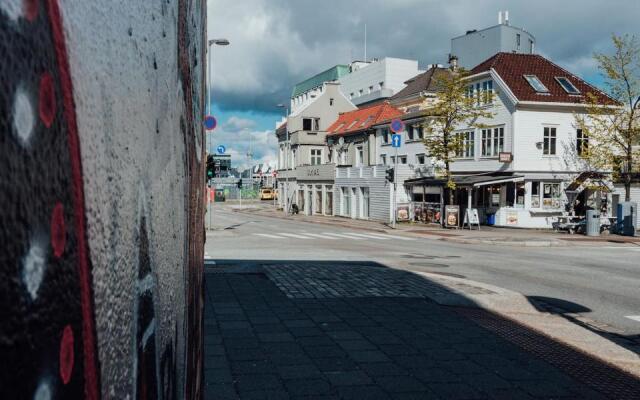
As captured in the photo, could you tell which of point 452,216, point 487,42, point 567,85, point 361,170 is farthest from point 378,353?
point 487,42

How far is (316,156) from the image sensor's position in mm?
54719

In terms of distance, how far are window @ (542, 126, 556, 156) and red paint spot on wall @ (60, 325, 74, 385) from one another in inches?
1362

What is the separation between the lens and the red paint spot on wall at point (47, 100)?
1.69 feet

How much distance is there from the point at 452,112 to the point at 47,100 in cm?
3408

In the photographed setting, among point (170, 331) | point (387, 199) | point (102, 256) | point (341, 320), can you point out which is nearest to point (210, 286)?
point (341, 320)

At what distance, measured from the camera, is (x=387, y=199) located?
38375 millimetres

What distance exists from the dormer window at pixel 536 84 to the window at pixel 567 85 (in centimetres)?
140

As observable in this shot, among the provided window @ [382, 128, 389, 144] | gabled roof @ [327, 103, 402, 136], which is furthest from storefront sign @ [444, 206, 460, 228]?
gabled roof @ [327, 103, 402, 136]

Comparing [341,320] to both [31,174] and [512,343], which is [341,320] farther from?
[31,174]

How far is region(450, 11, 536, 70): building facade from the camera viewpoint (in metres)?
65.8

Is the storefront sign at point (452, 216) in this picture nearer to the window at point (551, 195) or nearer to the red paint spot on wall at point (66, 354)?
the window at point (551, 195)

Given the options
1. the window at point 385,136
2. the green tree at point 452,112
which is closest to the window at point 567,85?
the green tree at point 452,112

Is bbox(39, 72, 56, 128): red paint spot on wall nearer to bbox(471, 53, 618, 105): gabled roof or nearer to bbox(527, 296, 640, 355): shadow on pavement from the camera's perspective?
bbox(527, 296, 640, 355): shadow on pavement

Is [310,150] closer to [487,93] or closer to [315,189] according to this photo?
[315,189]
